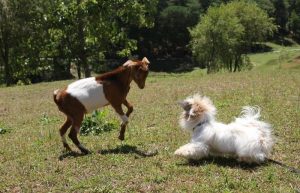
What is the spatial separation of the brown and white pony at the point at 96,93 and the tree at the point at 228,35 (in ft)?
193

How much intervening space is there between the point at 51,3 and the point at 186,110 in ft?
123

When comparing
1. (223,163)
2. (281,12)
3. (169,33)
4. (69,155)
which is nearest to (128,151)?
(69,155)

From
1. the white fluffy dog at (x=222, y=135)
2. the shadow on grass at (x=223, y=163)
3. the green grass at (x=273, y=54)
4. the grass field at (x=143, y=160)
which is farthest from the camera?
the green grass at (x=273, y=54)

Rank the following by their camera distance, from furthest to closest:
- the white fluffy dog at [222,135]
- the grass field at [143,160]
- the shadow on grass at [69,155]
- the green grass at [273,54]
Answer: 1. the green grass at [273,54]
2. the shadow on grass at [69,155]
3. the white fluffy dog at [222,135]
4. the grass field at [143,160]

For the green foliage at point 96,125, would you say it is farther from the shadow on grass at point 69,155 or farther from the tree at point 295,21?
the tree at point 295,21

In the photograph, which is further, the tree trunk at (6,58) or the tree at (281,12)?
the tree at (281,12)

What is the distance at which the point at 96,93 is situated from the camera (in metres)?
10.6

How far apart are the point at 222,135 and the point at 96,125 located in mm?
4785

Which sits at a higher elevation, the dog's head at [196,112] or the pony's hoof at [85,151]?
the dog's head at [196,112]

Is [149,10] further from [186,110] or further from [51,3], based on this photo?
[186,110]

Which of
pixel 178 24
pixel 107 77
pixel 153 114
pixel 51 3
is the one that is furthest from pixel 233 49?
pixel 107 77

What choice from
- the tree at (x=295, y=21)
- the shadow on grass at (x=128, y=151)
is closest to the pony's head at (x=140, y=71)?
the shadow on grass at (x=128, y=151)

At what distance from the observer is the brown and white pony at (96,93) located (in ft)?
34.3

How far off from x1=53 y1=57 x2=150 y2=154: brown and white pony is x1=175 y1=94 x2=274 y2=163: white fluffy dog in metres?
1.53
